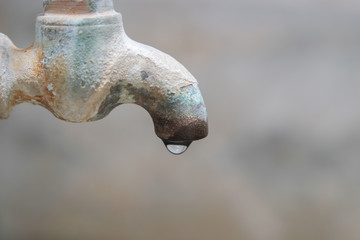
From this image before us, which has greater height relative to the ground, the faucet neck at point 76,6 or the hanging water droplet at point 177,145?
the faucet neck at point 76,6

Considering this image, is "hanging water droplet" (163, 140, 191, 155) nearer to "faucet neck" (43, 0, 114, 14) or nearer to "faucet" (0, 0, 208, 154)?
"faucet" (0, 0, 208, 154)

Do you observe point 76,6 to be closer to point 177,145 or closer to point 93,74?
point 93,74

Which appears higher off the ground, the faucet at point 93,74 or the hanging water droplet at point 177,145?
the faucet at point 93,74

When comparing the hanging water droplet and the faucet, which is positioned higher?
the faucet

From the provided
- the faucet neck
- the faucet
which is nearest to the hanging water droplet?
the faucet

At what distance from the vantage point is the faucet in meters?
0.41

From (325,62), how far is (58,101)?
55 cm

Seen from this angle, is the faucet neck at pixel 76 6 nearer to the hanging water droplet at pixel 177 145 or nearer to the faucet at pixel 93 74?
the faucet at pixel 93 74

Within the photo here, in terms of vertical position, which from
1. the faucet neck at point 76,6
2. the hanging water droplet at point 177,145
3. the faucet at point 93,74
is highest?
the faucet neck at point 76,6

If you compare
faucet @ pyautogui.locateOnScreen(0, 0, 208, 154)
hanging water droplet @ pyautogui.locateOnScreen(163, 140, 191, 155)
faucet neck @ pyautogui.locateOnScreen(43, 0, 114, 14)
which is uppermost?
faucet neck @ pyautogui.locateOnScreen(43, 0, 114, 14)

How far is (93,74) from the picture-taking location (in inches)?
16.4

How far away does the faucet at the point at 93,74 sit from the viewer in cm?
41

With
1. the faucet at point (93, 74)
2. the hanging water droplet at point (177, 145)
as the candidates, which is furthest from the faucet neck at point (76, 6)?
the hanging water droplet at point (177, 145)

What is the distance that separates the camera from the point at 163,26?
815 mm
